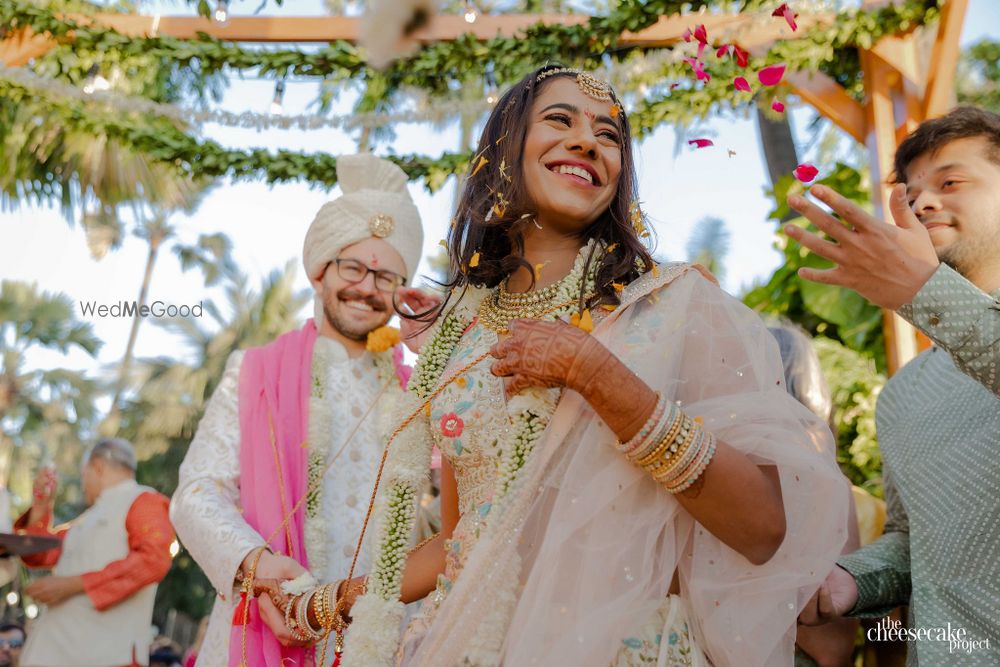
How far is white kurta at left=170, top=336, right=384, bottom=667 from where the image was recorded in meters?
2.98

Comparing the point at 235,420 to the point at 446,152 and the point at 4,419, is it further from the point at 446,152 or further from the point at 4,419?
the point at 4,419

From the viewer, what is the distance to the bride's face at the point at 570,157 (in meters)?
2.10

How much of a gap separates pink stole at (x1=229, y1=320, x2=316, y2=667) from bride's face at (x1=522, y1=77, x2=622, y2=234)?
1498mm

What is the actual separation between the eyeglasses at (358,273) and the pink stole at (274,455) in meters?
0.28

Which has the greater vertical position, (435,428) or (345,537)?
(435,428)

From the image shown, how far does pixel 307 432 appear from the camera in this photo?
10.8 feet

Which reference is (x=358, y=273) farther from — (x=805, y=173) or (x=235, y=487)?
(x=805, y=173)

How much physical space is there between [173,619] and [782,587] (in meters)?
21.7

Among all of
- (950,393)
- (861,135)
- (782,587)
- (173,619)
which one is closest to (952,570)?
(950,393)

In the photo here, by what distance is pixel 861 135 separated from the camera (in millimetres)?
6125

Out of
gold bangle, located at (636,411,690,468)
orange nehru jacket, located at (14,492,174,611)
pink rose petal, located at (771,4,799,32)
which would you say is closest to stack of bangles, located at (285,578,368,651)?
gold bangle, located at (636,411,690,468)

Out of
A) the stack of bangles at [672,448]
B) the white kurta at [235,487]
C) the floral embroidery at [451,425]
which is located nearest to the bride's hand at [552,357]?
the stack of bangles at [672,448]

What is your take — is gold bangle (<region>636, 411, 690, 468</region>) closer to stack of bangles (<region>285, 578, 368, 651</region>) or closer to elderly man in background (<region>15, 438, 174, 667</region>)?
stack of bangles (<region>285, 578, 368, 651</region>)

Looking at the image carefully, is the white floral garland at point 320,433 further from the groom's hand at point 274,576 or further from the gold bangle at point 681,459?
the gold bangle at point 681,459
